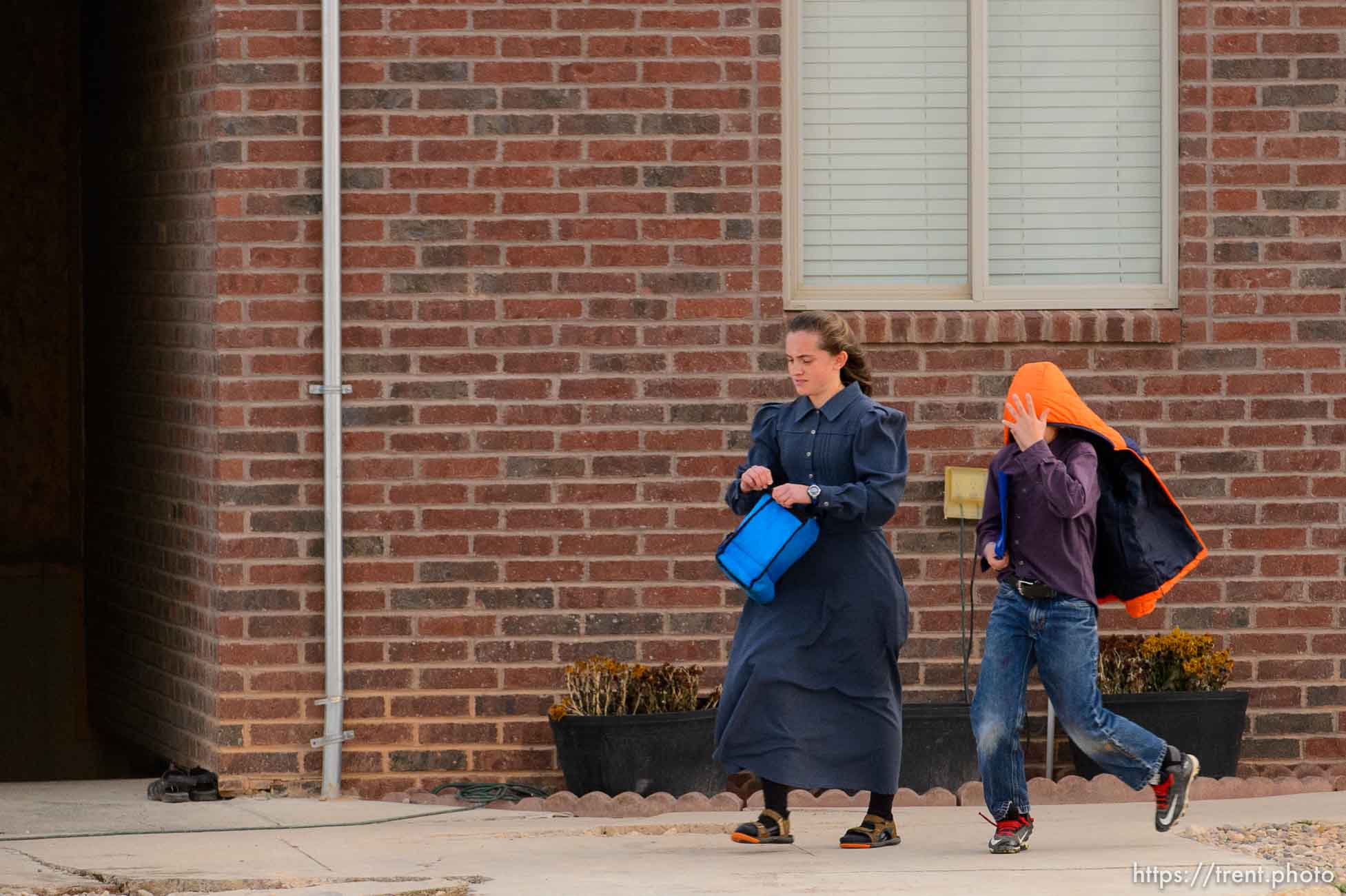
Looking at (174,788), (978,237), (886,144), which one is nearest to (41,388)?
(174,788)

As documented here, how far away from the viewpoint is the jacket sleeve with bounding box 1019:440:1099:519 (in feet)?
21.0

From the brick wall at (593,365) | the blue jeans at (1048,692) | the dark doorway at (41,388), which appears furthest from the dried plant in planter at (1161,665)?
the dark doorway at (41,388)

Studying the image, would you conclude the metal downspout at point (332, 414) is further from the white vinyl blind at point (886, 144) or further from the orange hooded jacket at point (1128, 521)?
the orange hooded jacket at point (1128, 521)

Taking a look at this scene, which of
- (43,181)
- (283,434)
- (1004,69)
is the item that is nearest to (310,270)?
(283,434)

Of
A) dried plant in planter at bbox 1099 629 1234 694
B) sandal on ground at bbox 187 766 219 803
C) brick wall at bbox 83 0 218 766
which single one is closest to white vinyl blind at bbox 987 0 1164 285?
dried plant in planter at bbox 1099 629 1234 694

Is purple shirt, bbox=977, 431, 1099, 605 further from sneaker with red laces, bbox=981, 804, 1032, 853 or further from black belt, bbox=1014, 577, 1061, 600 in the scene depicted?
sneaker with red laces, bbox=981, 804, 1032, 853

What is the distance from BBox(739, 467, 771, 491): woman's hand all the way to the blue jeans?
84 centimetres

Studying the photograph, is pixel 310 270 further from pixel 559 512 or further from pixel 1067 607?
pixel 1067 607

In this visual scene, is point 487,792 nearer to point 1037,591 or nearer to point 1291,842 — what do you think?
point 1037,591

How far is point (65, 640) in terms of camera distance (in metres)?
11.8

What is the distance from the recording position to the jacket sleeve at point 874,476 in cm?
657

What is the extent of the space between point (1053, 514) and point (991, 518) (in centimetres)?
25

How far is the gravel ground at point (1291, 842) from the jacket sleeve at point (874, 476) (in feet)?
5.31

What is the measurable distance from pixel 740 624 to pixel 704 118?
226 cm
